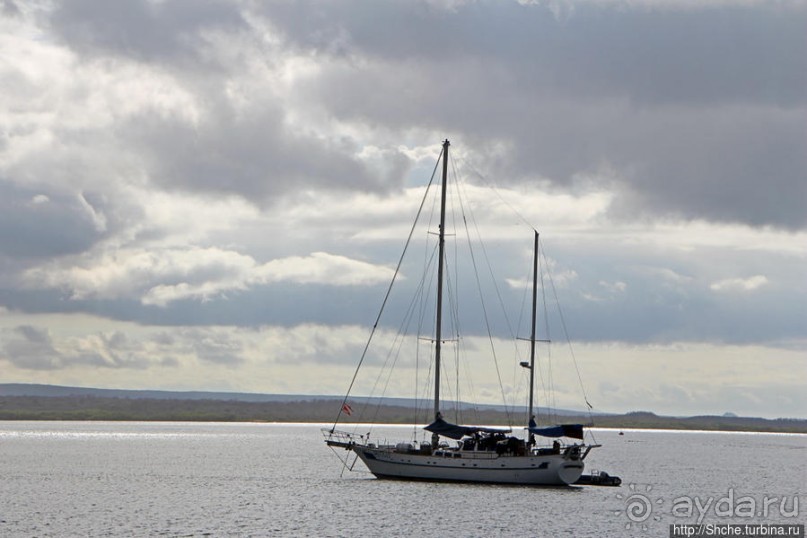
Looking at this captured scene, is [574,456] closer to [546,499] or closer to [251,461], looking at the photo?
[546,499]

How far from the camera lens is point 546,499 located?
326 ft

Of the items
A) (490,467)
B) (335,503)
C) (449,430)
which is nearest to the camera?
(335,503)

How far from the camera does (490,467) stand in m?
101

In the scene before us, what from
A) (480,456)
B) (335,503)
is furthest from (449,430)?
(335,503)

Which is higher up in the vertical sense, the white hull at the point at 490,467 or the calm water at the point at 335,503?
the white hull at the point at 490,467

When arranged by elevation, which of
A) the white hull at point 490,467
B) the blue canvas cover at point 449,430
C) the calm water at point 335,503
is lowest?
the calm water at point 335,503

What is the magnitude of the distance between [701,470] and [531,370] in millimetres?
71488

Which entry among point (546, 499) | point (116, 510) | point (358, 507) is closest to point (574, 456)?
point (546, 499)

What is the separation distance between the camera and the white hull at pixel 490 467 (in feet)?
330

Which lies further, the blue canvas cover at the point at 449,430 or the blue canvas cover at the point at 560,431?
the blue canvas cover at the point at 560,431

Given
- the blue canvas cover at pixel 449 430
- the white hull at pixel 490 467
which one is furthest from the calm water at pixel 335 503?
the blue canvas cover at pixel 449 430

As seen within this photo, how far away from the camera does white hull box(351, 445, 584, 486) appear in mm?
100438

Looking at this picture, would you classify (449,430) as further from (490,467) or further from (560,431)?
(560,431)

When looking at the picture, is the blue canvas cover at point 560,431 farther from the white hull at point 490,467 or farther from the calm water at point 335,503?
the calm water at point 335,503
